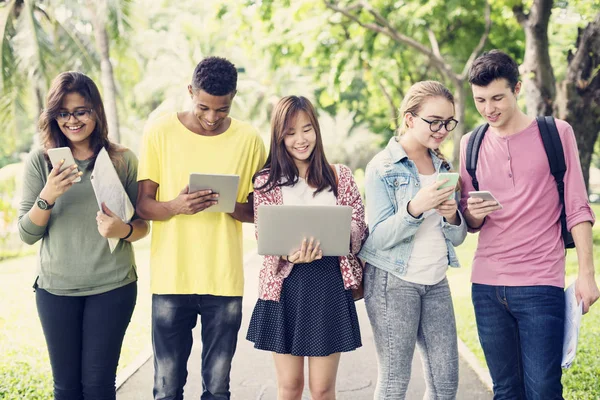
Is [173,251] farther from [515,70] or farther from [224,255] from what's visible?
[515,70]

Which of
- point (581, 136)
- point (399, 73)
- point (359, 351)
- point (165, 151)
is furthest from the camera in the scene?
point (399, 73)

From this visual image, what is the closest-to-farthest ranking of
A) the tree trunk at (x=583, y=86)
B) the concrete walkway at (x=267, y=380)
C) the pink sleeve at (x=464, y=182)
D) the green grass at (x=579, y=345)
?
1. the pink sleeve at (x=464, y=182)
2. the concrete walkway at (x=267, y=380)
3. the green grass at (x=579, y=345)
4. the tree trunk at (x=583, y=86)

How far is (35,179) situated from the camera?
3.78m

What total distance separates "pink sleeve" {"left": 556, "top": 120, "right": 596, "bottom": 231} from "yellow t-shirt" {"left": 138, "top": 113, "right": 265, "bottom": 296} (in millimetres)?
1714

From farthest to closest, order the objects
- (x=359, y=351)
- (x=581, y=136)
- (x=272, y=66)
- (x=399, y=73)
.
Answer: (x=399, y=73)
(x=272, y=66)
(x=581, y=136)
(x=359, y=351)

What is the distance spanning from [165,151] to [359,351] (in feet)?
12.4

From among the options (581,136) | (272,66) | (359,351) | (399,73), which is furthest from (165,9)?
(359,351)

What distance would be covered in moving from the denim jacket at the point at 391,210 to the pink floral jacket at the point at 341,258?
0.07 metres

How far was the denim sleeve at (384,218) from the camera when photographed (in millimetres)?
3516

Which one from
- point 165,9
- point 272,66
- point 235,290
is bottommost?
point 235,290

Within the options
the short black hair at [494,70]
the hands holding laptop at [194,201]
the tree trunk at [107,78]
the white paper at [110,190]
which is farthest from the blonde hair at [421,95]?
the tree trunk at [107,78]

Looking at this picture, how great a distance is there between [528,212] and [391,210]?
0.68 meters

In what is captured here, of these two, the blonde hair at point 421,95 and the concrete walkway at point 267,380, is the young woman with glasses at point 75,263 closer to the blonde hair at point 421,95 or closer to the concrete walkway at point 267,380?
the blonde hair at point 421,95

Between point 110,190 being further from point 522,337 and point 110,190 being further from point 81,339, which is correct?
point 522,337
